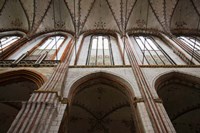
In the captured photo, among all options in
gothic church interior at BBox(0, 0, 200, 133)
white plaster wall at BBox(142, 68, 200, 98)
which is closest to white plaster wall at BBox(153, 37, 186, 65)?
gothic church interior at BBox(0, 0, 200, 133)

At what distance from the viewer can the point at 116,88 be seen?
23.3 ft

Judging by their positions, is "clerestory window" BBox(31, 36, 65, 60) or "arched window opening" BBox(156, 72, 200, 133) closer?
"arched window opening" BBox(156, 72, 200, 133)

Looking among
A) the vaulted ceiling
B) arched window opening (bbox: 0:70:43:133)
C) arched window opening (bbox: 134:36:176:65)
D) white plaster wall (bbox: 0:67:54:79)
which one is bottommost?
arched window opening (bbox: 0:70:43:133)

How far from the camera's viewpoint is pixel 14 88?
707 cm

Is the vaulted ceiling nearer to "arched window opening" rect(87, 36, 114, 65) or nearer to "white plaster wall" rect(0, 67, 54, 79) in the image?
"arched window opening" rect(87, 36, 114, 65)

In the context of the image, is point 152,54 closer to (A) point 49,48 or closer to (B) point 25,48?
(A) point 49,48

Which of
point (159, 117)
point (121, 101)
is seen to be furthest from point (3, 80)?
point (159, 117)

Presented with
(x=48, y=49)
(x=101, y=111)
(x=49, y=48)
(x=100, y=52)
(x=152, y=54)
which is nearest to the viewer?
(x=101, y=111)

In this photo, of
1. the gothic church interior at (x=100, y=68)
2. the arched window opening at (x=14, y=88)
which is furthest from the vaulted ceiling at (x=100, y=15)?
the arched window opening at (x=14, y=88)

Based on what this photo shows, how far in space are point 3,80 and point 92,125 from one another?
4564 mm

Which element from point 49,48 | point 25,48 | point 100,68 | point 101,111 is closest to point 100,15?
point 49,48

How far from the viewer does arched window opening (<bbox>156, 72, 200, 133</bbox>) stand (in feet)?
23.2

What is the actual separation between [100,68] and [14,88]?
11.8 feet

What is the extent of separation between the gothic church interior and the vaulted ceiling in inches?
2.8
